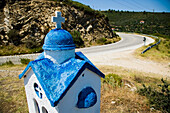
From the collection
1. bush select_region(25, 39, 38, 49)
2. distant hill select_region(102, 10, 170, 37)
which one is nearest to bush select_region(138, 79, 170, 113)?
bush select_region(25, 39, 38, 49)

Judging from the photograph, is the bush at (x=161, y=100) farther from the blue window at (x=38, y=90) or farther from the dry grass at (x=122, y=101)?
the blue window at (x=38, y=90)

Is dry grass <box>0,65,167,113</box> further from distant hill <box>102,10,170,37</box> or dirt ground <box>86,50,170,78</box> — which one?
distant hill <box>102,10,170,37</box>

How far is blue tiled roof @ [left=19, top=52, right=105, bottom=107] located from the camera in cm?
261

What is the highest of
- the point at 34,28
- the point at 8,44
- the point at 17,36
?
the point at 34,28

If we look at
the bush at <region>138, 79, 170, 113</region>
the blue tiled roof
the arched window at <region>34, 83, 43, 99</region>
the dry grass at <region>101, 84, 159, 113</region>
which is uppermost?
the blue tiled roof

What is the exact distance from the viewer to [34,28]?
21.9m

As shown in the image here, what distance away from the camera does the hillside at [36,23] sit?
804 inches

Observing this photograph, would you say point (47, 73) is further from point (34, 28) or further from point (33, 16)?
point (33, 16)

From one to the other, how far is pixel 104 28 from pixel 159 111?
2751 centimetres

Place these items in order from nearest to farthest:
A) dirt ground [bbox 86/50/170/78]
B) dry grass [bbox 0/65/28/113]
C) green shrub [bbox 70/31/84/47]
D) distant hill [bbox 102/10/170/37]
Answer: dry grass [bbox 0/65/28/113], dirt ground [bbox 86/50/170/78], green shrub [bbox 70/31/84/47], distant hill [bbox 102/10/170/37]

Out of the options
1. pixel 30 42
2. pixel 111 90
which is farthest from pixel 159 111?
pixel 30 42

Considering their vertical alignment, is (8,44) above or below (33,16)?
Result: below

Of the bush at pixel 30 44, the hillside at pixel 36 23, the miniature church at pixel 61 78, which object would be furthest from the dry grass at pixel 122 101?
the bush at pixel 30 44

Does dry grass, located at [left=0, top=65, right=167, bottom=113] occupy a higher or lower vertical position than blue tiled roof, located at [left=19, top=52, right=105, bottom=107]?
lower
